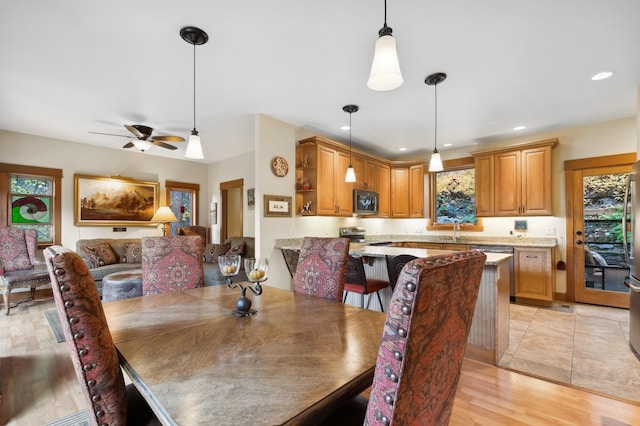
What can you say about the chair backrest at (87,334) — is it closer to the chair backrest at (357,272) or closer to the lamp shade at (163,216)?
the chair backrest at (357,272)

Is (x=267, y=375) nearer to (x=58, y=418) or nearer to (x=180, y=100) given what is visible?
(x=58, y=418)

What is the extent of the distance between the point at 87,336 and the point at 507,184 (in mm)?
5287

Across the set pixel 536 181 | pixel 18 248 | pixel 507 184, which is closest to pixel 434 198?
pixel 507 184

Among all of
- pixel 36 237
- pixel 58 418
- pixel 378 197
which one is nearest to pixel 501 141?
pixel 378 197

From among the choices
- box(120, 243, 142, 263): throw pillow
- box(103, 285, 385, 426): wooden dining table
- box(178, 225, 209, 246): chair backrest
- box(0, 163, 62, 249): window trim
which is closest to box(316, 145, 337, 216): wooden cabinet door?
box(103, 285, 385, 426): wooden dining table

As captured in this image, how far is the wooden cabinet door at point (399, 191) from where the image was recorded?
19.0 ft

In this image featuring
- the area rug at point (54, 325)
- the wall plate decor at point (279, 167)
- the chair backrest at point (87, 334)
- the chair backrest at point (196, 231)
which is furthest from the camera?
the chair backrest at point (196, 231)

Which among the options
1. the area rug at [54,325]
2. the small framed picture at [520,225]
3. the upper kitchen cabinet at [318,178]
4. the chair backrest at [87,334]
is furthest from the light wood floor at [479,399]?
the small framed picture at [520,225]

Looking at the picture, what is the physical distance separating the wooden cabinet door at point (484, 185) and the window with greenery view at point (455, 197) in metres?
0.29

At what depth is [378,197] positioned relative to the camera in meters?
5.42

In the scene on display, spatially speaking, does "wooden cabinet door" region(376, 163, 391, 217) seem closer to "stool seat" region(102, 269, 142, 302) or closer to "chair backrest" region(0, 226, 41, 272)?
"stool seat" region(102, 269, 142, 302)

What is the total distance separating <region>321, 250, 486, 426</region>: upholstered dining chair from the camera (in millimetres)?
592

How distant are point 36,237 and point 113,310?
4.29 m

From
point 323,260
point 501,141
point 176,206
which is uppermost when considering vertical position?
point 501,141
